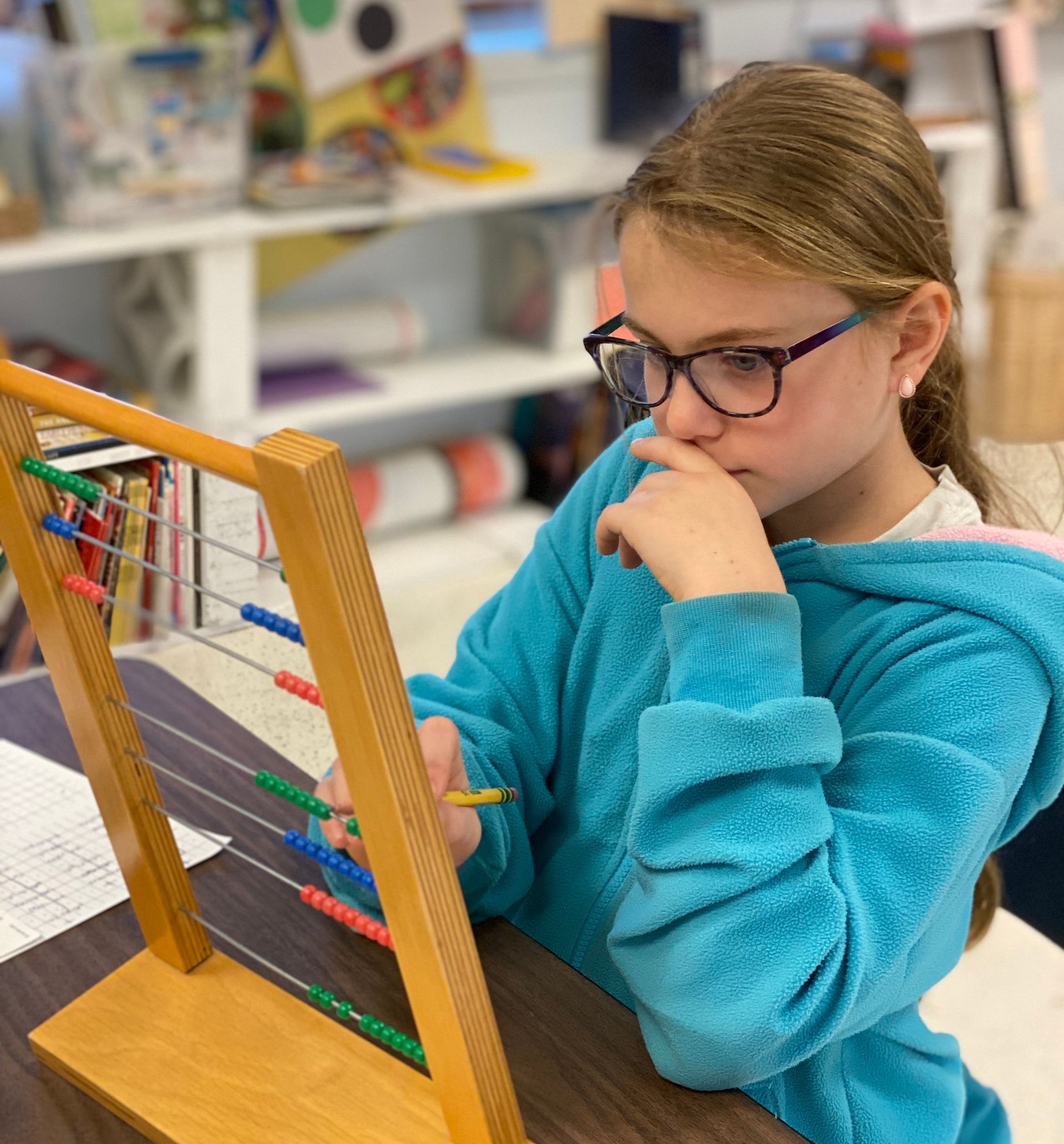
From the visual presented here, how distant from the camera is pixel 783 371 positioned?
81 cm

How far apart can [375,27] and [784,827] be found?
8.02ft

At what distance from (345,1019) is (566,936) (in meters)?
0.21

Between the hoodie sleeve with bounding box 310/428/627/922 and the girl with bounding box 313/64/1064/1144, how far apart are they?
28mm

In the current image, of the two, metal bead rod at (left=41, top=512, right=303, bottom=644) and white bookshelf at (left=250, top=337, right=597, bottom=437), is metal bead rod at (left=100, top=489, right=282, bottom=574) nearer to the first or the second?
metal bead rod at (left=41, top=512, right=303, bottom=644)

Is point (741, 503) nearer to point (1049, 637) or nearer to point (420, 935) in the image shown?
point (1049, 637)

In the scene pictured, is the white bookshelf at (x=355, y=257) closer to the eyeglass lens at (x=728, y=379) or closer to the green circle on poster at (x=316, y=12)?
the green circle on poster at (x=316, y=12)

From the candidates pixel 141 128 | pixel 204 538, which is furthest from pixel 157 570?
pixel 141 128

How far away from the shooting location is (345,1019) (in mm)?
841

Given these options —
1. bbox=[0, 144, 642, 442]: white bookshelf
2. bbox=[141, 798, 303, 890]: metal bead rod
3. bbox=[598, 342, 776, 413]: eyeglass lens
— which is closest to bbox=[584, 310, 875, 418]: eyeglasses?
bbox=[598, 342, 776, 413]: eyeglass lens

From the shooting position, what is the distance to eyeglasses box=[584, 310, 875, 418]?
2.63 ft

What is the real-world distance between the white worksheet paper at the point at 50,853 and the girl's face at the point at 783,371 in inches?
17.0

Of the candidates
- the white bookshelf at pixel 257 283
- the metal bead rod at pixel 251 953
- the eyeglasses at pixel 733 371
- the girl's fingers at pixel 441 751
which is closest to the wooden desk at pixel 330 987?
the metal bead rod at pixel 251 953

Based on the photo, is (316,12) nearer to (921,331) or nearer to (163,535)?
(163,535)

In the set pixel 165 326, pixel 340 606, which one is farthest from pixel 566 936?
pixel 165 326
